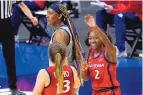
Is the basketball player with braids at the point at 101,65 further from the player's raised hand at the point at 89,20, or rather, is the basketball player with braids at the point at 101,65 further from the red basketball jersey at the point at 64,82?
the red basketball jersey at the point at 64,82

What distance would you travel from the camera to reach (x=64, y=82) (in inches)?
180

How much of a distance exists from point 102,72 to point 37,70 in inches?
141

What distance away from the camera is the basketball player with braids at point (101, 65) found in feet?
17.7

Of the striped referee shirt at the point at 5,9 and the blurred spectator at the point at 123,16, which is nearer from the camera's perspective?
the striped referee shirt at the point at 5,9

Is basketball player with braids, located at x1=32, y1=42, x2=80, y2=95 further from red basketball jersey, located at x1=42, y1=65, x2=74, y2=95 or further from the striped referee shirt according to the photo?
the striped referee shirt

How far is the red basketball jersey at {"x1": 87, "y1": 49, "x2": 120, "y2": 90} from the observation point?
5.41 meters

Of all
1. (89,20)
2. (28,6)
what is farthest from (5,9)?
(28,6)

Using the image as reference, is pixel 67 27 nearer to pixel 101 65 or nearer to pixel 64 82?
pixel 101 65

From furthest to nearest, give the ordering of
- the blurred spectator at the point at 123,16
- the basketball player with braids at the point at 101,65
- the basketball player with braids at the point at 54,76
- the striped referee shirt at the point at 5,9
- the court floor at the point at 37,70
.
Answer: the blurred spectator at the point at 123,16 < the court floor at the point at 37,70 < the striped referee shirt at the point at 5,9 < the basketball player with braids at the point at 101,65 < the basketball player with braids at the point at 54,76

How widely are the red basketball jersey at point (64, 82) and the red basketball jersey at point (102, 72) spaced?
2.61ft

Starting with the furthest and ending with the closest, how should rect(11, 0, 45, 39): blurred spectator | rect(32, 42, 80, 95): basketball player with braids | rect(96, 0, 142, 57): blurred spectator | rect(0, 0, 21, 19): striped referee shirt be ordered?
rect(11, 0, 45, 39): blurred spectator → rect(96, 0, 142, 57): blurred spectator → rect(0, 0, 21, 19): striped referee shirt → rect(32, 42, 80, 95): basketball player with braids

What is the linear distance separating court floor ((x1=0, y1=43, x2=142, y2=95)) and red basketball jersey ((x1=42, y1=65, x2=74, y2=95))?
2424 mm

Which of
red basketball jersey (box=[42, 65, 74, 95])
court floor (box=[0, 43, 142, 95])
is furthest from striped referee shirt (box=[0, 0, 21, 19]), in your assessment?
red basketball jersey (box=[42, 65, 74, 95])

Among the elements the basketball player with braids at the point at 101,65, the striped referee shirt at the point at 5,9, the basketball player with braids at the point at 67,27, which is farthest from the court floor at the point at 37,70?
the basketball player with braids at the point at 101,65
